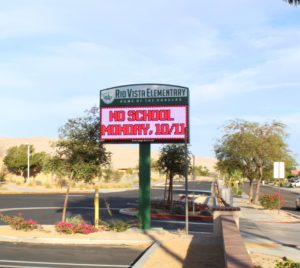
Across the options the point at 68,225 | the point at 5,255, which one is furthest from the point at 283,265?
the point at 68,225

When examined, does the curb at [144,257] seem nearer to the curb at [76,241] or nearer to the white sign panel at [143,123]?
the curb at [76,241]

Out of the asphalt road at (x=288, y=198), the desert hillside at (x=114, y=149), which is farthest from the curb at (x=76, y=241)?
the desert hillside at (x=114, y=149)

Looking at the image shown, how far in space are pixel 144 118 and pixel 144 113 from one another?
0.17 m

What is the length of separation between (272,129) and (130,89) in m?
20.1

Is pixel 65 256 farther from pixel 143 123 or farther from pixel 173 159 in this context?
pixel 173 159

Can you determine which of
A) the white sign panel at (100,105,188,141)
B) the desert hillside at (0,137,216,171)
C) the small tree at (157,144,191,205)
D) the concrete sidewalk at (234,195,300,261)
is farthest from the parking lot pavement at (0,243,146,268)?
the desert hillside at (0,137,216,171)

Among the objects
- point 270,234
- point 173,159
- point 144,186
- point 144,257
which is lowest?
point 270,234

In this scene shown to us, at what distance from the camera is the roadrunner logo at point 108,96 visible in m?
18.2

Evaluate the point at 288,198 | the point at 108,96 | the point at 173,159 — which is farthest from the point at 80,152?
the point at 288,198

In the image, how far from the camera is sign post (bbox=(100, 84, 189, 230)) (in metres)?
17.5

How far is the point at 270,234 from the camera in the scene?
63.4 ft

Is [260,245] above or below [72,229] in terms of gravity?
below

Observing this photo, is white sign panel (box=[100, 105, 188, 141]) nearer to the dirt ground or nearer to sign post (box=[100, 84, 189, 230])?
sign post (box=[100, 84, 189, 230])

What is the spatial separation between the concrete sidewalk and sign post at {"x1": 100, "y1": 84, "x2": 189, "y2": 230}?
382 centimetres
